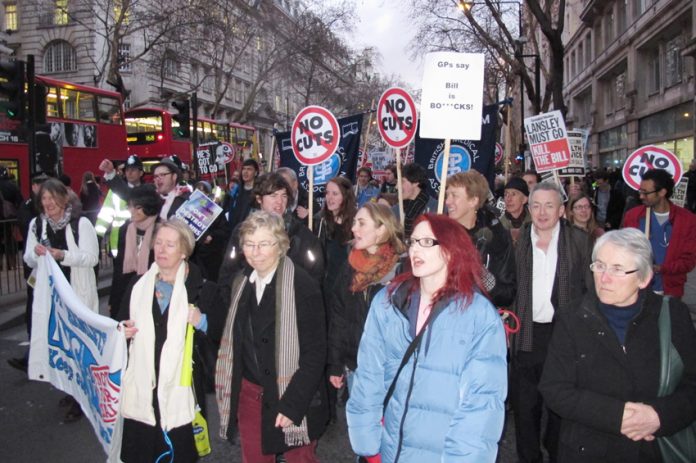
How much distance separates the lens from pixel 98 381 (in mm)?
3643

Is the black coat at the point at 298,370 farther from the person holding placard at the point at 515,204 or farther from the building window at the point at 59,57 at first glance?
the building window at the point at 59,57

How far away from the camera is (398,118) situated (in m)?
7.83

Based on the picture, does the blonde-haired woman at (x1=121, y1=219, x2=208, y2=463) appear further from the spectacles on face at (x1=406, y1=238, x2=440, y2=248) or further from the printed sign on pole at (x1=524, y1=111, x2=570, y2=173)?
the printed sign on pole at (x1=524, y1=111, x2=570, y2=173)

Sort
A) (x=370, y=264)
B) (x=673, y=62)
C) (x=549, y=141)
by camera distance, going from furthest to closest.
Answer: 1. (x=673, y=62)
2. (x=549, y=141)
3. (x=370, y=264)

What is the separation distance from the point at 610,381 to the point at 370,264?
62.8 inches

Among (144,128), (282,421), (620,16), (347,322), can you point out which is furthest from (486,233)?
(620,16)

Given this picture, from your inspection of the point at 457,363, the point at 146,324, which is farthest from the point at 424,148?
the point at 457,363

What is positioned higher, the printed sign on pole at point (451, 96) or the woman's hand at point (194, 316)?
the printed sign on pole at point (451, 96)

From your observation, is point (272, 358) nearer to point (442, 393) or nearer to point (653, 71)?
point (442, 393)

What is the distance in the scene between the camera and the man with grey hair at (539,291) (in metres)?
3.87

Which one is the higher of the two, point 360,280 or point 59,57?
point 59,57

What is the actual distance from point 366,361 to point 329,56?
117 feet

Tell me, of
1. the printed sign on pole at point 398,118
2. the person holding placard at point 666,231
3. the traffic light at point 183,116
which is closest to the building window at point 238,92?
the traffic light at point 183,116

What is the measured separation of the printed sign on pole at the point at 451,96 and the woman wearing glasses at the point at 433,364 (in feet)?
6.91
